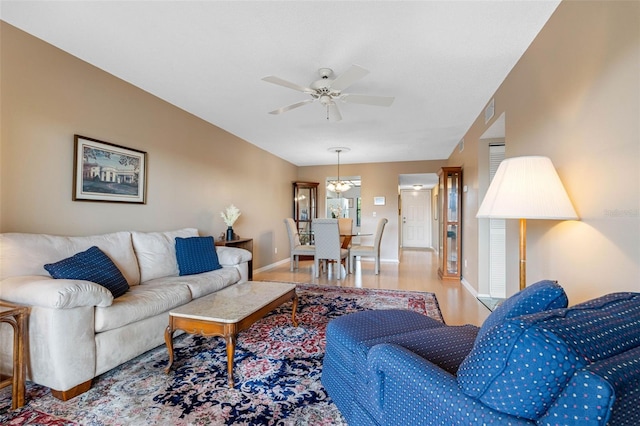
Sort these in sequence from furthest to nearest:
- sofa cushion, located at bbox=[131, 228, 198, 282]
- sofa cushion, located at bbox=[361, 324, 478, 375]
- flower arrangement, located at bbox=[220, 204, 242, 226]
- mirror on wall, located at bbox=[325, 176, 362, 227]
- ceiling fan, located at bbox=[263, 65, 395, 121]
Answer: mirror on wall, located at bbox=[325, 176, 362, 227] → flower arrangement, located at bbox=[220, 204, 242, 226] → sofa cushion, located at bbox=[131, 228, 198, 282] → ceiling fan, located at bbox=[263, 65, 395, 121] → sofa cushion, located at bbox=[361, 324, 478, 375]

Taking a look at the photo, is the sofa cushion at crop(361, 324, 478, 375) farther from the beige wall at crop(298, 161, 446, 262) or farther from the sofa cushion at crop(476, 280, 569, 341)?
the beige wall at crop(298, 161, 446, 262)

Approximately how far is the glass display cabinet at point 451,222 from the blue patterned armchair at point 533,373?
4.46 meters

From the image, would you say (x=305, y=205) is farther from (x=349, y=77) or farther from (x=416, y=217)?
(x=349, y=77)

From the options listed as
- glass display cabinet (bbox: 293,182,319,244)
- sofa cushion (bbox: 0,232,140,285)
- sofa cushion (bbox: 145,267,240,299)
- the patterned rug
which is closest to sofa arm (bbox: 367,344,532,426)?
the patterned rug

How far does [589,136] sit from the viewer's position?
1.62m

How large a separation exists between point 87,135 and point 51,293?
1.71 m

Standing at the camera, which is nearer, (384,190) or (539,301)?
(539,301)

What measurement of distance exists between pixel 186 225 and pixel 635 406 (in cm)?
419

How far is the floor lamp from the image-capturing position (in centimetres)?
162

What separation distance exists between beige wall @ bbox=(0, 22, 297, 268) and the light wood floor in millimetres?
1733

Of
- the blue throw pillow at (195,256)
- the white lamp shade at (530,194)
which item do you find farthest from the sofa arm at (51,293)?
the white lamp shade at (530,194)

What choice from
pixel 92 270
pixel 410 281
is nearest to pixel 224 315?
pixel 92 270

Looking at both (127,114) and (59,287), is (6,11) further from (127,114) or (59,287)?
(59,287)

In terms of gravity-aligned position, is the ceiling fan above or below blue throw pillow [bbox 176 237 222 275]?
above
